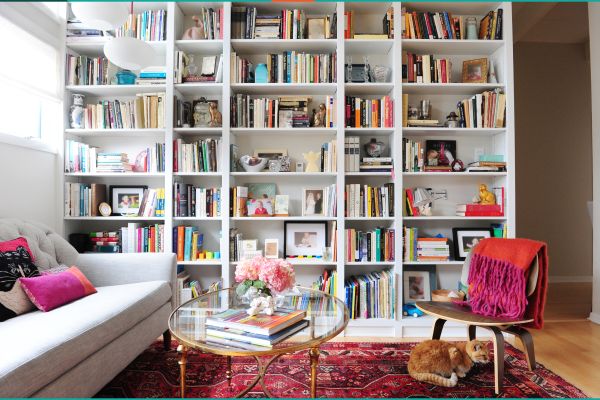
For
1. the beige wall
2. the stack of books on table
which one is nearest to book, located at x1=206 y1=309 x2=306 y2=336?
the stack of books on table

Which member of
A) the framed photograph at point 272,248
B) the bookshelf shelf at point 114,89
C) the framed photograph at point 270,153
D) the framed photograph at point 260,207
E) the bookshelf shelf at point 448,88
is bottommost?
the framed photograph at point 272,248

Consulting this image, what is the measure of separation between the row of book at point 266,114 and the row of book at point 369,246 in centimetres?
93

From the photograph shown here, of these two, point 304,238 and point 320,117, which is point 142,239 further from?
point 320,117

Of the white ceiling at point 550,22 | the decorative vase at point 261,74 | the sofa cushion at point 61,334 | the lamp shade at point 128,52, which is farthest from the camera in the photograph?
the white ceiling at point 550,22

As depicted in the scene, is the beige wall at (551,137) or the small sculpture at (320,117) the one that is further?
the beige wall at (551,137)

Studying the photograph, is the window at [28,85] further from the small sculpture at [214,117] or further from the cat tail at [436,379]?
the cat tail at [436,379]

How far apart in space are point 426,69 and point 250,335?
2.53m

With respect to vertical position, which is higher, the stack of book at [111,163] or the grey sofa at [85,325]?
the stack of book at [111,163]

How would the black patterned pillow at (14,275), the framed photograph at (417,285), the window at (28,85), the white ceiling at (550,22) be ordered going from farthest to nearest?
the white ceiling at (550,22)
the framed photograph at (417,285)
the window at (28,85)
the black patterned pillow at (14,275)

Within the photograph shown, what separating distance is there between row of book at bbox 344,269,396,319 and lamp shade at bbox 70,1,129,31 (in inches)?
89.9

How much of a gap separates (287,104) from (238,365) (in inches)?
78.3

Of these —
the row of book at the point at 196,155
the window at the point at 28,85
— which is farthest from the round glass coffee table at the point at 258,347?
the window at the point at 28,85

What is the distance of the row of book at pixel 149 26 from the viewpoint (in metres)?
3.00

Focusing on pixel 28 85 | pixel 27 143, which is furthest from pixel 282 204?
pixel 28 85
